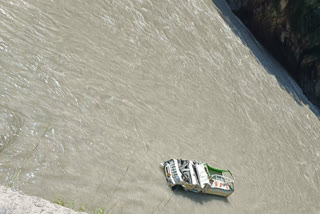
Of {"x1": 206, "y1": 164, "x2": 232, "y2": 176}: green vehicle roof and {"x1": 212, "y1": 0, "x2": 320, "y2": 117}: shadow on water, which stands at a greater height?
{"x1": 212, "y1": 0, "x2": 320, "y2": 117}: shadow on water

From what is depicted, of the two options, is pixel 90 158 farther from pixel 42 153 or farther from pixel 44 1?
pixel 44 1

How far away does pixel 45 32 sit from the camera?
1577cm

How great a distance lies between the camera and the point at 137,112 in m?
15.3

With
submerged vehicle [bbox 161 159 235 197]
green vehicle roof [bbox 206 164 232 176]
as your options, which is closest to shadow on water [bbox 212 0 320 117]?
green vehicle roof [bbox 206 164 232 176]

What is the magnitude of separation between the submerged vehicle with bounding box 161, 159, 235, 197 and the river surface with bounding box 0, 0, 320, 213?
0.44 meters

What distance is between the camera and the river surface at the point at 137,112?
11.2m

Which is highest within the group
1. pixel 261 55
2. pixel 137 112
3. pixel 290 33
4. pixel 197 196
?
pixel 290 33

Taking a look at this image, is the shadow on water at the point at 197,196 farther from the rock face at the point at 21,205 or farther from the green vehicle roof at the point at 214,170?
the rock face at the point at 21,205

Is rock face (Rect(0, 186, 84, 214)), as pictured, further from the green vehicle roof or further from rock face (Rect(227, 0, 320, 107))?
rock face (Rect(227, 0, 320, 107))

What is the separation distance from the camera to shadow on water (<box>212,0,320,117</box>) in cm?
3120

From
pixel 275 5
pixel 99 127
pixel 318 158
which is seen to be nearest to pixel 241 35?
pixel 275 5

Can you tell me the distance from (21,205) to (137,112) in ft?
34.2

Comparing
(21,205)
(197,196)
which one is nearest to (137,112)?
(197,196)

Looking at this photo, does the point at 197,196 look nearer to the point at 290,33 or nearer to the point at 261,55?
the point at 261,55
